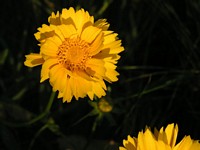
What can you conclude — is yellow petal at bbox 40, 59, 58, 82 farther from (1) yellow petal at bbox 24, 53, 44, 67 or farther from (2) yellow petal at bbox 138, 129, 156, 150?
(2) yellow petal at bbox 138, 129, 156, 150

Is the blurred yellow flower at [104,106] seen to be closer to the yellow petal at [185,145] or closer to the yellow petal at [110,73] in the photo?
the yellow petal at [110,73]

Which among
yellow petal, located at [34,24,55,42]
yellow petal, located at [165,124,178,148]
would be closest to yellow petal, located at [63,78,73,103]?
yellow petal, located at [34,24,55,42]

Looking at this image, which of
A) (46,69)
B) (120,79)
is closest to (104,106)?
(46,69)

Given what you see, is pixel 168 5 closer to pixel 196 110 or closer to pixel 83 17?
pixel 196 110

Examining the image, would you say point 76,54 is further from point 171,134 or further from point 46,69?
point 171,134

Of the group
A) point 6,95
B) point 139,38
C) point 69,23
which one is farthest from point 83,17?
point 139,38

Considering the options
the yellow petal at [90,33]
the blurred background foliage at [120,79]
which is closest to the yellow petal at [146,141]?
the yellow petal at [90,33]

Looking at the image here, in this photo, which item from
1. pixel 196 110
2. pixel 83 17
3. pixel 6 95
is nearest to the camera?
pixel 83 17
